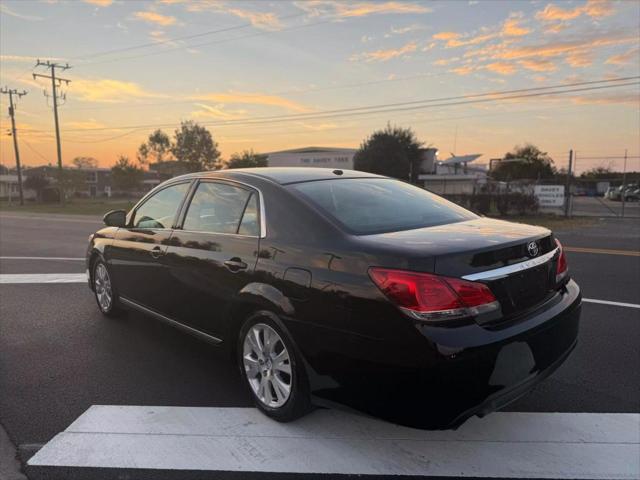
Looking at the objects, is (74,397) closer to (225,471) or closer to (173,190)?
(225,471)

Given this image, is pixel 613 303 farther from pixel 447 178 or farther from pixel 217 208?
pixel 447 178

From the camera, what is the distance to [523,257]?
9.27 feet

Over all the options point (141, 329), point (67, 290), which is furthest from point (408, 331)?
point (67, 290)

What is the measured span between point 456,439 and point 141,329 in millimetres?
3450

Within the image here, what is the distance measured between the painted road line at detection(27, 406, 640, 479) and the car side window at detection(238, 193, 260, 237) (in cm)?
123

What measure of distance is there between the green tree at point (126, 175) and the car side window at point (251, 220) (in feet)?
293

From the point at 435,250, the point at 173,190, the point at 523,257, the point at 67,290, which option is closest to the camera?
the point at 435,250

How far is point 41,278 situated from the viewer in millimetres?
7891

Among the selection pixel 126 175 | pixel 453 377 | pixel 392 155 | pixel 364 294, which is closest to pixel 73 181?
pixel 126 175

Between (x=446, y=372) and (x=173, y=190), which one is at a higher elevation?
(x=173, y=190)

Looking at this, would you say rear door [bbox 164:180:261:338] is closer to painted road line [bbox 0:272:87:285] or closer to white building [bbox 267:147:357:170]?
painted road line [bbox 0:272:87:285]

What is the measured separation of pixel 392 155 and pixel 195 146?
138 ft

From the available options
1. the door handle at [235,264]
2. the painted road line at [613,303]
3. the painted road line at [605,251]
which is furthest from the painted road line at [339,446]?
the painted road line at [605,251]

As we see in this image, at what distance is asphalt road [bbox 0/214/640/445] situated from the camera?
3.48 metres
